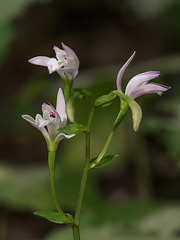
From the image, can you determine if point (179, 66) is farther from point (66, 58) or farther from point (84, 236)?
point (66, 58)

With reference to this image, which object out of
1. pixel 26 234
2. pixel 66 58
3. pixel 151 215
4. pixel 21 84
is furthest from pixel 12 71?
pixel 66 58

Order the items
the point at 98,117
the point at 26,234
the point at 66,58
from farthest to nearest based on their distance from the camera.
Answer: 1. the point at 98,117
2. the point at 26,234
3. the point at 66,58

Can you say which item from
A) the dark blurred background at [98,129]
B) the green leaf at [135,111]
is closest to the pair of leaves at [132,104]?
the green leaf at [135,111]

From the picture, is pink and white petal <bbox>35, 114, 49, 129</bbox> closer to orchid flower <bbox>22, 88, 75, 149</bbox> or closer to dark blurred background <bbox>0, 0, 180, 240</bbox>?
orchid flower <bbox>22, 88, 75, 149</bbox>

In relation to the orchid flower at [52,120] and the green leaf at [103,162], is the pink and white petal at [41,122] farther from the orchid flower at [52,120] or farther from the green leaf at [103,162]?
the green leaf at [103,162]

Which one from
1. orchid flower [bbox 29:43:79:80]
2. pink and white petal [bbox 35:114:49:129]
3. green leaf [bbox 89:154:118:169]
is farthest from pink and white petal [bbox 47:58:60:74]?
green leaf [bbox 89:154:118:169]

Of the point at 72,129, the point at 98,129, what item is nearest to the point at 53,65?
the point at 72,129
